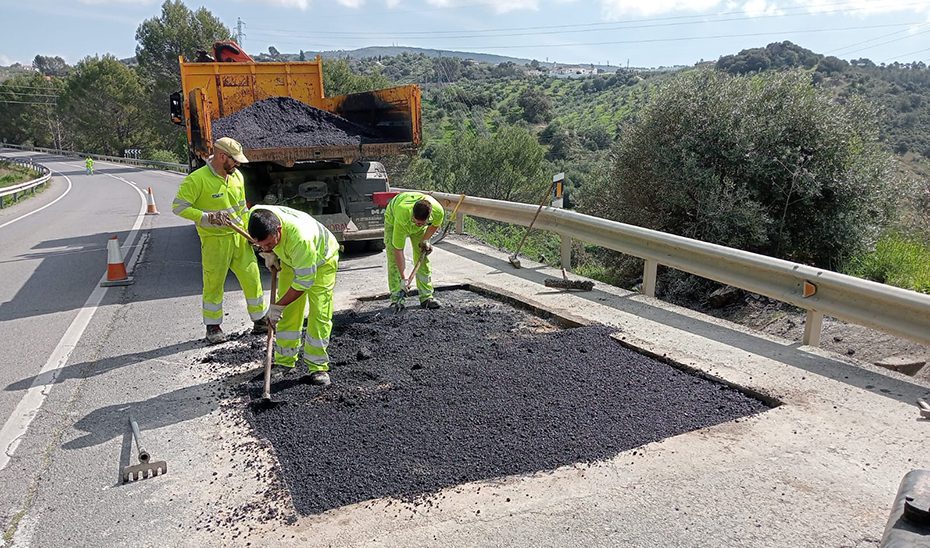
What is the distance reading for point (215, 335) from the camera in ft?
18.2

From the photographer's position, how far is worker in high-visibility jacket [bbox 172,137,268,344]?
18.1ft

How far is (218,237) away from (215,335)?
34.3 inches

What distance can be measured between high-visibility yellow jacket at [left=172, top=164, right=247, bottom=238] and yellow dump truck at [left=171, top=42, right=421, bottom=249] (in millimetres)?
1940

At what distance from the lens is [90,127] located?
199 ft

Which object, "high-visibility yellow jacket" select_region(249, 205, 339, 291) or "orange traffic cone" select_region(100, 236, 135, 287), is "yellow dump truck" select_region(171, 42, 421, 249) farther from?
"high-visibility yellow jacket" select_region(249, 205, 339, 291)

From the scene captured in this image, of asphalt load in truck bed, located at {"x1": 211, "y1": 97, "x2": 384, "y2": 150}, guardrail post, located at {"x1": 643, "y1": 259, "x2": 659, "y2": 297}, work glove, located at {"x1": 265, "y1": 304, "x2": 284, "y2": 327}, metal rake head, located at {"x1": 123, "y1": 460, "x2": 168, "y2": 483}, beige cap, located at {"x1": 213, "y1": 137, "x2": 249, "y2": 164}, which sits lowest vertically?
metal rake head, located at {"x1": 123, "y1": 460, "x2": 168, "y2": 483}

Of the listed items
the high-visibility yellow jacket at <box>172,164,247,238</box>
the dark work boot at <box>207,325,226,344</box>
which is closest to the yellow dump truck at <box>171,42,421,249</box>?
the high-visibility yellow jacket at <box>172,164,247,238</box>

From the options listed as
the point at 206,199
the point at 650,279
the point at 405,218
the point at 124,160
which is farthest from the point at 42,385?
the point at 124,160

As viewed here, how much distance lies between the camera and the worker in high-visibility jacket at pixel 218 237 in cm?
551

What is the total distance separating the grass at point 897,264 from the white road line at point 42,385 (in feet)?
25.2

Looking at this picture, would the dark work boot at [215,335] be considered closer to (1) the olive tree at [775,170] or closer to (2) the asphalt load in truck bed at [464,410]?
Answer: (2) the asphalt load in truck bed at [464,410]

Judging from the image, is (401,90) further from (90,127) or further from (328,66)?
(90,127)

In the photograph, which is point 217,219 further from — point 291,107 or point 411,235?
point 291,107

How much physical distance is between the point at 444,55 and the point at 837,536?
458 feet
